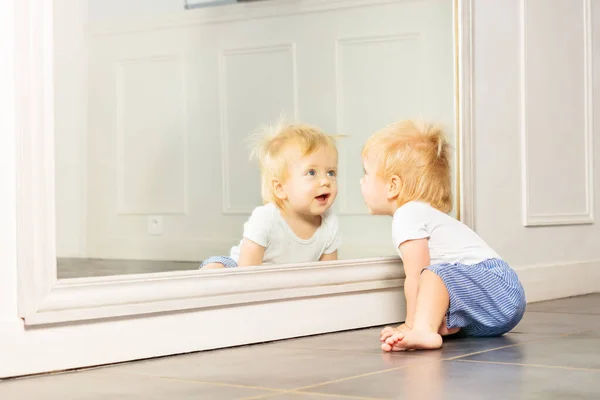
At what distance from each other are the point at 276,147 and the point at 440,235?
0.41 meters

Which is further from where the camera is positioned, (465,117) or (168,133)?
(465,117)

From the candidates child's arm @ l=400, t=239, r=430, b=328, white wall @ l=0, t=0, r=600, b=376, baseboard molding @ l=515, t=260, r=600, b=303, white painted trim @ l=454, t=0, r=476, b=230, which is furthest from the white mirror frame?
baseboard molding @ l=515, t=260, r=600, b=303

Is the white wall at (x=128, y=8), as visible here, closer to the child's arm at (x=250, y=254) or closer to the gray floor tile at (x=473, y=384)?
the child's arm at (x=250, y=254)

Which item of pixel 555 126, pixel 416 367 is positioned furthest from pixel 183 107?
pixel 555 126

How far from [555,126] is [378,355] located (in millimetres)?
1431

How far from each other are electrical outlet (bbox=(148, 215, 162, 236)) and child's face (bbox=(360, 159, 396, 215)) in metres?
0.59

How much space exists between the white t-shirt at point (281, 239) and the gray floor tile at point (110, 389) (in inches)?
18.7

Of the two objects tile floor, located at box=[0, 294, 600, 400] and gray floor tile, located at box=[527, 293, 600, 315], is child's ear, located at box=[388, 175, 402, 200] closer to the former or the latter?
tile floor, located at box=[0, 294, 600, 400]

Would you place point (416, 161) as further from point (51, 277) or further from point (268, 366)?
point (51, 277)

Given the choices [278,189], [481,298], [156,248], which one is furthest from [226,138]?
[481,298]

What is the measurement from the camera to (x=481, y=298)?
1.98 meters

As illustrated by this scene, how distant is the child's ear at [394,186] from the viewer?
2.18m

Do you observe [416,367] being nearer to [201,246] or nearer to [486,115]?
[201,246]

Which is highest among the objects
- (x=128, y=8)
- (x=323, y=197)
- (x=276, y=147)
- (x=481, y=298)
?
(x=128, y=8)
